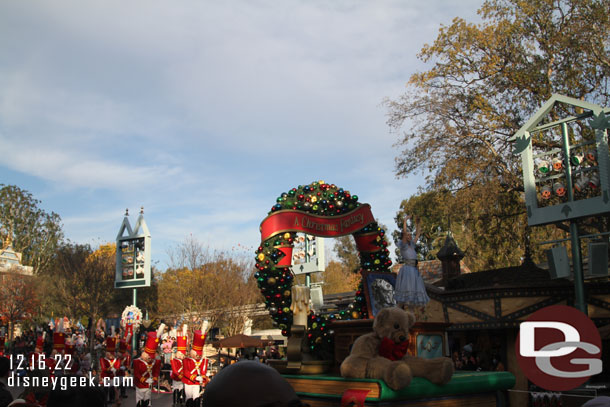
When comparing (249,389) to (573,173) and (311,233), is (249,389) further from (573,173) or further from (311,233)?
(573,173)

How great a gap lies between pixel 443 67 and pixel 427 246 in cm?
3136

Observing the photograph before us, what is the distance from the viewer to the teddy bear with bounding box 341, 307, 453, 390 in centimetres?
672

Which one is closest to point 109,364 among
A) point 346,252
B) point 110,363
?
point 110,363

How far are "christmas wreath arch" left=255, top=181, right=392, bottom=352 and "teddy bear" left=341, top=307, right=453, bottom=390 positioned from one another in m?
3.03

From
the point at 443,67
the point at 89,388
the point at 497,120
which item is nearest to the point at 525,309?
the point at 497,120

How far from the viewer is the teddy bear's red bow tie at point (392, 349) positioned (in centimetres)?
701

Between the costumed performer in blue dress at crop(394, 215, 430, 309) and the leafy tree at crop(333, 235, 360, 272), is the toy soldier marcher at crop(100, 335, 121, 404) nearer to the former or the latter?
the costumed performer in blue dress at crop(394, 215, 430, 309)

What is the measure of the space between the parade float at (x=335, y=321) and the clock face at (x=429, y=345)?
2 cm

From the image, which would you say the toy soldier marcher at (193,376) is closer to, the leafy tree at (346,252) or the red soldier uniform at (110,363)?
the red soldier uniform at (110,363)

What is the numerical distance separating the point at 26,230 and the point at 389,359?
59.2 metres

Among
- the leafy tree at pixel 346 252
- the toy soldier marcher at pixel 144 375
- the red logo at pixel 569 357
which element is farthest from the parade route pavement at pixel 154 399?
the leafy tree at pixel 346 252

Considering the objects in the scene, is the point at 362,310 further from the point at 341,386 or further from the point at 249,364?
the point at 249,364

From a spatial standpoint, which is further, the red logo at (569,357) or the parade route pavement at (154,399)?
the parade route pavement at (154,399)

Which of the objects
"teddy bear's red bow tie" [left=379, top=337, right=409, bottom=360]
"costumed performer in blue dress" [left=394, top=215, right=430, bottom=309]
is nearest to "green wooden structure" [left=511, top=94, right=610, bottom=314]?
"costumed performer in blue dress" [left=394, top=215, right=430, bottom=309]
